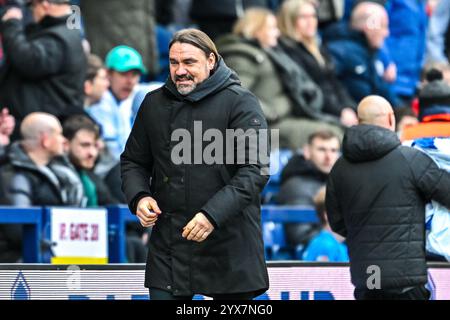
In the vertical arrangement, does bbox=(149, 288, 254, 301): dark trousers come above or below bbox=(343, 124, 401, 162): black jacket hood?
below

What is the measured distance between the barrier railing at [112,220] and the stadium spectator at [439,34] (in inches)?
227

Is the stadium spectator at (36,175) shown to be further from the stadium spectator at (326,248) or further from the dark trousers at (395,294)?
the dark trousers at (395,294)

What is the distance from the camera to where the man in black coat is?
7234mm

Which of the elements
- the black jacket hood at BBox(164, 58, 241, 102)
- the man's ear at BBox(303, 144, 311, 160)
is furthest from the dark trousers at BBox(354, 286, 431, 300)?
the man's ear at BBox(303, 144, 311, 160)

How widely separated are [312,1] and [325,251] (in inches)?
209

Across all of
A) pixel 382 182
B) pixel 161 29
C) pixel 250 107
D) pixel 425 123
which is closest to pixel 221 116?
pixel 250 107

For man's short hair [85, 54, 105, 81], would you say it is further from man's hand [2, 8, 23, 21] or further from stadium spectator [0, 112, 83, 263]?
stadium spectator [0, 112, 83, 263]

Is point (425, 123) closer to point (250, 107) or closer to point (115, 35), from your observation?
point (250, 107)

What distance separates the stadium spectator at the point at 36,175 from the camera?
10906 millimetres

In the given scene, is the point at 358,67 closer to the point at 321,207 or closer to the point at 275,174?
the point at 275,174

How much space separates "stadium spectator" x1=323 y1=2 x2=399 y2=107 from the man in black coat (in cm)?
849

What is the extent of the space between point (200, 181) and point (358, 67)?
873cm

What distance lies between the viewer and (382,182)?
852cm

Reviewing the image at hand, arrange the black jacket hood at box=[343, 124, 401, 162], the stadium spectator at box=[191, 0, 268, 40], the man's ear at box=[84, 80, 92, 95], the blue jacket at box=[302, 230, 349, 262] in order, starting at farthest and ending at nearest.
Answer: the stadium spectator at box=[191, 0, 268, 40] < the man's ear at box=[84, 80, 92, 95] < the blue jacket at box=[302, 230, 349, 262] < the black jacket hood at box=[343, 124, 401, 162]
